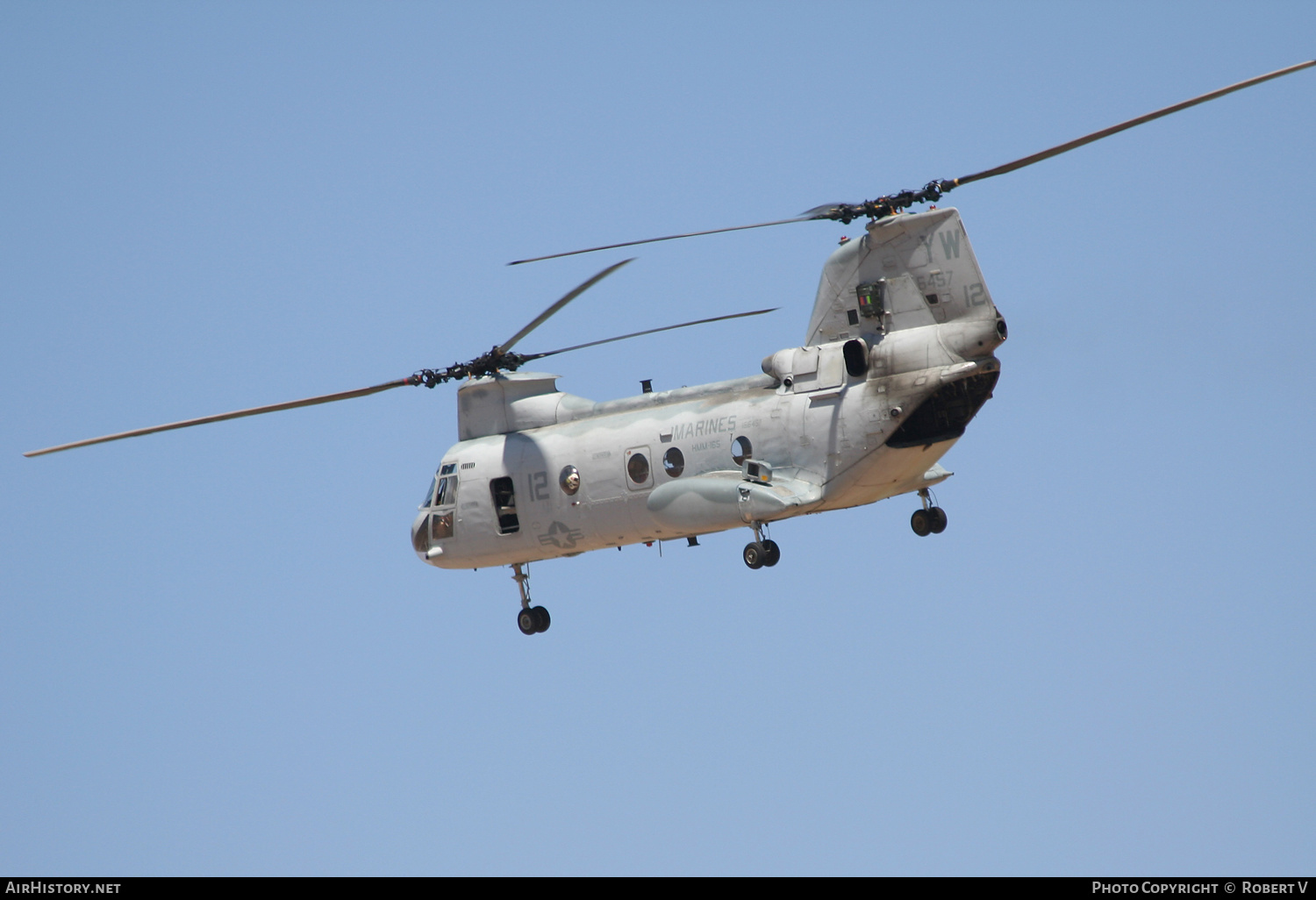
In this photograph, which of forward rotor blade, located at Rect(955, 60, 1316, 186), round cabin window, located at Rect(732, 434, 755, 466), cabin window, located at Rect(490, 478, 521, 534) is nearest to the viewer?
forward rotor blade, located at Rect(955, 60, 1316, 186)

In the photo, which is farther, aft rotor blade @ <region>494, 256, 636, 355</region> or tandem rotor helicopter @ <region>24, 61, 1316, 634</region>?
aft rotor blade @ <region>494, 256, 636, 355</region>

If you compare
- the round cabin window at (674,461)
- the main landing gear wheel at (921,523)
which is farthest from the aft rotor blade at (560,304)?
the main landing gear wheel at (921,523)

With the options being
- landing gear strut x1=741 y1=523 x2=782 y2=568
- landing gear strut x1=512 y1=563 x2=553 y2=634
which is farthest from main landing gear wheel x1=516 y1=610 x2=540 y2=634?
landing gear strut x1=741 y1=523 x2=782 y2=568

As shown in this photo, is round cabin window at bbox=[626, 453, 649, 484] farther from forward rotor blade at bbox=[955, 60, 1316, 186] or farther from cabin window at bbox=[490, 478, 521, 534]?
forward rotor blade at bbox=[955, 60, 1316, 186]

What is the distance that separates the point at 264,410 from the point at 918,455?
15914 mm

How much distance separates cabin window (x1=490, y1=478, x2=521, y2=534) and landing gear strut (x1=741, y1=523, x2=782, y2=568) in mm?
7816

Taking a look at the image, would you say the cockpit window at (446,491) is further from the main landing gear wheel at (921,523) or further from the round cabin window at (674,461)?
the main landing gear wheel at (921,523)

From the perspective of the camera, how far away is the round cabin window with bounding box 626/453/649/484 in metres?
39.6

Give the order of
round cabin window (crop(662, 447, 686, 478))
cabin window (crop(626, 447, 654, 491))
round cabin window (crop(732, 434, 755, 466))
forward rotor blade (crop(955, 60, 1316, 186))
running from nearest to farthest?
forward rotor blade (crop(955, 60, 1316, 186)), round cabin window (crop(732, 434, 755, 466)), round cabin window (crop(662, 447, 686, 478)), cabin window (crop(626, 447, 654, 491))

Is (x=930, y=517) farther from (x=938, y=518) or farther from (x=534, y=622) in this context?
(x=534, y=622)

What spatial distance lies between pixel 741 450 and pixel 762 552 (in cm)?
233

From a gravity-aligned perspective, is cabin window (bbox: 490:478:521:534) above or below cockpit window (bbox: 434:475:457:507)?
below

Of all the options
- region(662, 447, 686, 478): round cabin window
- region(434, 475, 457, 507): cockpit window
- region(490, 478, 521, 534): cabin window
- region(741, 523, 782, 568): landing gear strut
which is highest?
region(434, 475, 457, 507): cockpit window
